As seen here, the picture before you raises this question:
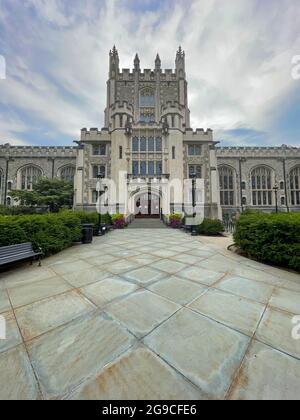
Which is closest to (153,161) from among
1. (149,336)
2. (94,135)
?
(94,135)

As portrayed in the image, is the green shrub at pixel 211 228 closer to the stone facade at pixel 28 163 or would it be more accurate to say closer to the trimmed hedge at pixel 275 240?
the trimmed hedge at pixel 275 240

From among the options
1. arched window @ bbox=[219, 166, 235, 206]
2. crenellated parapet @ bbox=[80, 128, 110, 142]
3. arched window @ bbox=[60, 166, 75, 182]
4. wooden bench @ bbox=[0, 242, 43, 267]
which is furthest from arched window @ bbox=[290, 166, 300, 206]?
arched window @ bbox=[60, 166, 75, 182]

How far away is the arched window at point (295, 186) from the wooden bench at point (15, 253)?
34937 millimetres

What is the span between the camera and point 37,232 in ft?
17.7

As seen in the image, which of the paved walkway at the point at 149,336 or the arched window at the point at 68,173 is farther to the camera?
the arched window at the point at 68,173

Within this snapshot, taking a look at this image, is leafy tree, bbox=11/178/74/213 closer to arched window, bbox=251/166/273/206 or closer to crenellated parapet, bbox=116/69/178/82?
crenellated parapet, bbox=116/69/178/82

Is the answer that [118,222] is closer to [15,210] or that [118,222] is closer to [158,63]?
[15,210]

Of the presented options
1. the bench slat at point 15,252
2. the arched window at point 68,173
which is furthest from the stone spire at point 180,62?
the bench slat at point 15,252

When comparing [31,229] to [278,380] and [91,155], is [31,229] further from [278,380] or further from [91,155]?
[91,155]

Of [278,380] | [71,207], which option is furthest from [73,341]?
[71,207]

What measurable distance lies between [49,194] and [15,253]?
61.2 feet

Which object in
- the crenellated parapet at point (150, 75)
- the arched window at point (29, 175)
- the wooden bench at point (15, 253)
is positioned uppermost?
the crenellated parapet at point (150, 75)

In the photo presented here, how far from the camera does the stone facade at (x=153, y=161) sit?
20.5m

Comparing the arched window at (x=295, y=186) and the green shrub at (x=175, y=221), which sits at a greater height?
the arched window at (x=295, y=186)
